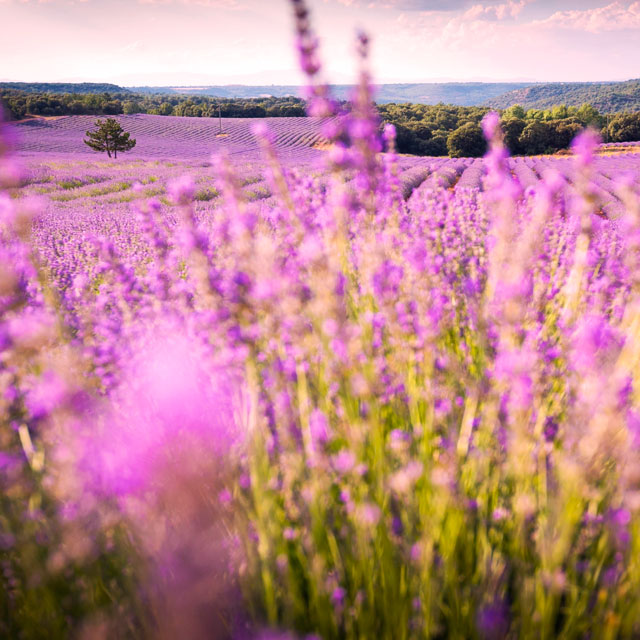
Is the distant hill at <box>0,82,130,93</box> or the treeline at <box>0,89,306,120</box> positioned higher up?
the distant hill at <box>0,82,130,93</box>

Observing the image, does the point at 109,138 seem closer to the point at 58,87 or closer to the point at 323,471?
the point at 323,471

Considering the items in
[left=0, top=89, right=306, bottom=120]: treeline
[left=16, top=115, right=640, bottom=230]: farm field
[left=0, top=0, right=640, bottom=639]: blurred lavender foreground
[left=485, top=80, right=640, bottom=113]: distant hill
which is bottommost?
[left=0, top=0, right=640, bottom=639]: blurred lavender foreground

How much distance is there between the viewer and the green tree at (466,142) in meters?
Answer: 39.1

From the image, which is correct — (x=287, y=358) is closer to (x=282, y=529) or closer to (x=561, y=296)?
(x=282, y=529)

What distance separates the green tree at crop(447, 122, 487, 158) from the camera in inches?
1539

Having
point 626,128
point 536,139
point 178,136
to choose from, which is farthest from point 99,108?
point 626,128

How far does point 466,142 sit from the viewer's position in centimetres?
3941

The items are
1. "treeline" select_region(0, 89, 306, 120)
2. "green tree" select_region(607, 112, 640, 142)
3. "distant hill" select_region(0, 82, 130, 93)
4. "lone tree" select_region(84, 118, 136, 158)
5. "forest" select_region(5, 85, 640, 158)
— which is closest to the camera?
"lone tree" select_region(84, 118, 136, 158)

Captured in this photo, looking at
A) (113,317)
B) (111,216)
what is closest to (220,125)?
(111,216)

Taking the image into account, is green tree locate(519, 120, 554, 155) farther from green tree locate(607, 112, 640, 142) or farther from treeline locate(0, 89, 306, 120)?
treeline locate(0, 89, 306, 120)

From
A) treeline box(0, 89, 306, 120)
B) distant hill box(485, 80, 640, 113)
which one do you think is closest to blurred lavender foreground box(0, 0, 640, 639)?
treeline box(0, 89, 306, 120)

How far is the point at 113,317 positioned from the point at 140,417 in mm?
1795

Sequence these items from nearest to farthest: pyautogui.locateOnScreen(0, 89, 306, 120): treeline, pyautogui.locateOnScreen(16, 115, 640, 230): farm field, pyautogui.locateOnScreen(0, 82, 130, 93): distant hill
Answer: pyautogui.locateOnScreen(16, 115, 640, 230): farm field, pyautogui.locateOnScreen(0, 89, 306, 120): treeline, pyautogui.locateOnScreen(0, 82, 130, 93): distant hill

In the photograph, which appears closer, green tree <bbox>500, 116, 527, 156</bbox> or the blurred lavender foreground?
the blurred lavender foreground
